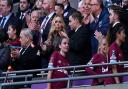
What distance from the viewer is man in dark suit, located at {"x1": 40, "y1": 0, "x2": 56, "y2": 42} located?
12.5 m

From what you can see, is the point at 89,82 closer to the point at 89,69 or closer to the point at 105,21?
the point at 89,69

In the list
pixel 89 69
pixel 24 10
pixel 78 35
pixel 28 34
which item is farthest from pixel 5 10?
pixel 89 69

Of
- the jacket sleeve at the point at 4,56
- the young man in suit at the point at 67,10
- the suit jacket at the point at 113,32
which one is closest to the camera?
the suit jacket at the point at 113,32

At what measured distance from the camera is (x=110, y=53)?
1062 cm

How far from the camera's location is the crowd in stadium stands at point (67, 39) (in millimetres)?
10773

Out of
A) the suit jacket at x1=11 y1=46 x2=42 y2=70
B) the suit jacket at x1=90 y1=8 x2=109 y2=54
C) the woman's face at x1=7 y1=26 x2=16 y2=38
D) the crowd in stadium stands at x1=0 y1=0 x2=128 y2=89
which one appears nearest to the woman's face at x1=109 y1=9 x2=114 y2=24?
the crowd in stadium stands at x1=0 y1=0 x2=128 y2=89

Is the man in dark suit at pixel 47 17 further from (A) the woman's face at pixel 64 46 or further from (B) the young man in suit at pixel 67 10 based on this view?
(A) the woman's face at pixel 64 46

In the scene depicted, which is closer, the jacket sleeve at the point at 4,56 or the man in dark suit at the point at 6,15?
the jacket sleeve at the point at 4,56

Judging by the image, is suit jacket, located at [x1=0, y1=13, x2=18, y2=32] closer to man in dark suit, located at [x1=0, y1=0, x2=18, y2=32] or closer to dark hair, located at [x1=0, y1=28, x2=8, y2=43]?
man in dark suit, located at [x1=0, y1=0, x2=18, y2=32]

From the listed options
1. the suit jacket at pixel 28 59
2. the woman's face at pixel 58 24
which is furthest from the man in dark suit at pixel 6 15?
the woman's face at pixel 58 24

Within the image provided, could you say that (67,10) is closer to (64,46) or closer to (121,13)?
(121,13)

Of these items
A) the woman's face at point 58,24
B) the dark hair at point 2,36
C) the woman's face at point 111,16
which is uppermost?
the woman's face at point 111,16

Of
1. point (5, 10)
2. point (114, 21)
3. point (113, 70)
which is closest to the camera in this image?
point (113, 70)

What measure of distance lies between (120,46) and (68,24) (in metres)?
1.51
